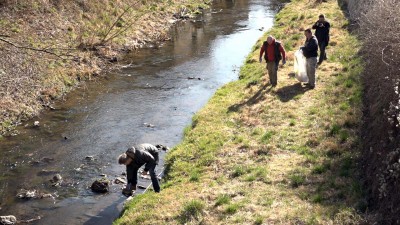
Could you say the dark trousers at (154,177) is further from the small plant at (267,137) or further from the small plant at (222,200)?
the small plant at (267,137)

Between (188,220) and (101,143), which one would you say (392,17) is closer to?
(188,220)

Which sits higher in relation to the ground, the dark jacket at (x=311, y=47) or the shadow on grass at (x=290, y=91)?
the dark jacket at (x=311, y=47)

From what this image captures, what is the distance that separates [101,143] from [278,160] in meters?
6.59

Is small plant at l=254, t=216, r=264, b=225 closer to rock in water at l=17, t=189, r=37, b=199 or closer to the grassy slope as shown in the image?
the grassy slope

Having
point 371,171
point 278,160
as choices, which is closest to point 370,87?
point 278,160

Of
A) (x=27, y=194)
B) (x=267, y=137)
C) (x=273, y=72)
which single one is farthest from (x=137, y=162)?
(x=273, y=72)

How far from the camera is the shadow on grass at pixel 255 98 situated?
18.5 meters

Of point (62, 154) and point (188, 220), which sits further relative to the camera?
point (62, 154)

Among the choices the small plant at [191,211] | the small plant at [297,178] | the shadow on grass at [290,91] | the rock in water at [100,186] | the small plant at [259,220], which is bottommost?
the rock in water at [100,186]

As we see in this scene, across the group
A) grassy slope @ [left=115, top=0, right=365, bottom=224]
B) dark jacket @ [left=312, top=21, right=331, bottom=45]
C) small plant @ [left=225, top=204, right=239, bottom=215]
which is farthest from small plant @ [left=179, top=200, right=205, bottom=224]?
dark jacket @ [left=312, top=21, right=331, bottom=45]

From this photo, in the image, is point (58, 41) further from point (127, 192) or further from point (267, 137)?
point (267, 137)

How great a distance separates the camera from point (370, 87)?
50.8 ft

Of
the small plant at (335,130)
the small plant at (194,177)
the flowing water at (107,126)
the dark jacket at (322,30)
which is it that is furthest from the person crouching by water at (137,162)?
the dark jacket at (322,30)

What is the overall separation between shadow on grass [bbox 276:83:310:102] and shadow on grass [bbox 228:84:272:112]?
54 centimetres
